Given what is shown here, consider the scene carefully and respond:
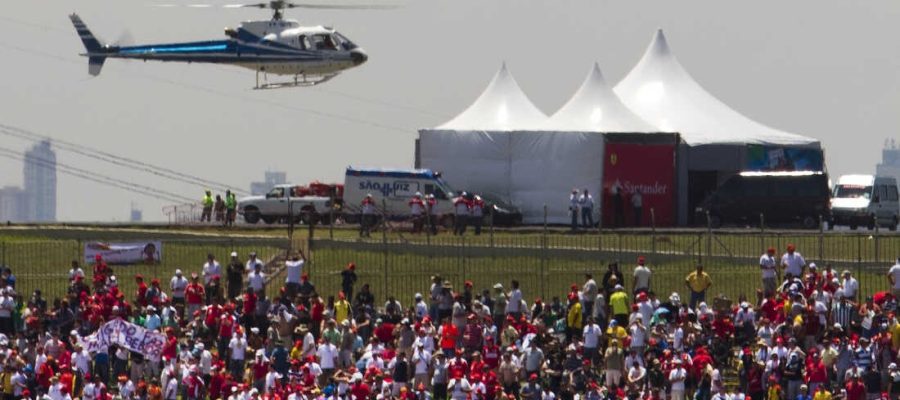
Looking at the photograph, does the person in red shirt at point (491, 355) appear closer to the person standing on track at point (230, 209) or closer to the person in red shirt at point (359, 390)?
the person in red shirt at point (359, 390)

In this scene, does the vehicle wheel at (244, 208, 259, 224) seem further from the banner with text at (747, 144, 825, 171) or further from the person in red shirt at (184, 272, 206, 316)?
the person in red shirt at (184, 272, 206, 316)

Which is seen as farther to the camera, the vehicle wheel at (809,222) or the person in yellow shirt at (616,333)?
the vehicle wheel at (809,222)

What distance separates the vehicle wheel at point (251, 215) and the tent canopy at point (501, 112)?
18.0 ft

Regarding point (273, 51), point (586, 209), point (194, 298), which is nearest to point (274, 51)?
point (273, 51)

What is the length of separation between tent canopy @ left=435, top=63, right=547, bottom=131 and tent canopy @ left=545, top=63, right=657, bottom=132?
0.70m

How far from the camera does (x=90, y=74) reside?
7669 cm

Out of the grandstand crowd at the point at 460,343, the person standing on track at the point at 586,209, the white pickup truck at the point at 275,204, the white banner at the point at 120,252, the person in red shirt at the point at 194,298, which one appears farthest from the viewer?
the white pickup truck at the point at 275,204

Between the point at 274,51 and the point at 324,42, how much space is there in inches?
71.8

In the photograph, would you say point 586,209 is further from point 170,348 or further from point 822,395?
point 822,395

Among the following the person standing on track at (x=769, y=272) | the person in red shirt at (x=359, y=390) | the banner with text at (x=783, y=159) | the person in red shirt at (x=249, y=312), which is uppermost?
the banner with text at (x=783, y=159)

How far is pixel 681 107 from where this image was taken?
232 feet

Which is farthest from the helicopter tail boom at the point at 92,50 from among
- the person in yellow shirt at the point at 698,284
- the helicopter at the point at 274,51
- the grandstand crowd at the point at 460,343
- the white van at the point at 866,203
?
the person in yellow shirt at the point at 698,284

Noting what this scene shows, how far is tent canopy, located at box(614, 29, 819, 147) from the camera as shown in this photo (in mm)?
68625

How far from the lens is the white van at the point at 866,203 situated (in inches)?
2689
